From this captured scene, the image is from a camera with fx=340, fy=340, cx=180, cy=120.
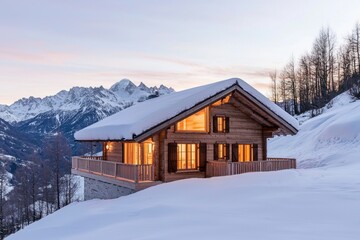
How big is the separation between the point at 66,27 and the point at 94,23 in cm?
415

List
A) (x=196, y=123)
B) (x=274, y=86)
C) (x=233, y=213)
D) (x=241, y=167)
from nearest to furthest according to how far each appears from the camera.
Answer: (x=233, y=213), (x=241, y=167), (x=196, y=123), (x=274, y=86)

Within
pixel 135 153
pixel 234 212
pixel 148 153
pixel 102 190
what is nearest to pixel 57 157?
pixel 102 190

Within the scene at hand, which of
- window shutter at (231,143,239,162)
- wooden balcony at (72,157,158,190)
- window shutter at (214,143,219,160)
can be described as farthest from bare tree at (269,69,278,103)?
wooden balcony at (72,157,158,190)

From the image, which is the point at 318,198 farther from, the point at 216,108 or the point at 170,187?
the point at 216,108

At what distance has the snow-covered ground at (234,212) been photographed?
307 inches

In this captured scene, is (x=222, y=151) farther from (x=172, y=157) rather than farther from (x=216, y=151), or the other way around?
(x=172, y=157)

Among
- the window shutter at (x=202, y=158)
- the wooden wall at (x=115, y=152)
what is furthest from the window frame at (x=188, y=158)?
the wooden wall at (x=115, y=152)

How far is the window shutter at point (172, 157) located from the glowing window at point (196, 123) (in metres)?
1.06

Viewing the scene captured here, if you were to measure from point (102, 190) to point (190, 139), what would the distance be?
19.2 feet

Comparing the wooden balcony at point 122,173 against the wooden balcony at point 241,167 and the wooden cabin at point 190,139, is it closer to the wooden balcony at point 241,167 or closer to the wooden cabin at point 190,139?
the wooden cabin at point 190,139

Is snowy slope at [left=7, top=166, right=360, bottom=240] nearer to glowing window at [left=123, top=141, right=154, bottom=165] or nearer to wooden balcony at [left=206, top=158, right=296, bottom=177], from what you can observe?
wooden balcony at [left=206, top=158, right=296, bottom=177]

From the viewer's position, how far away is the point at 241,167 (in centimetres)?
1795

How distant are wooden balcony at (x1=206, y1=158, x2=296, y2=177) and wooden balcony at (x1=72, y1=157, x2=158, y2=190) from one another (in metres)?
3.57

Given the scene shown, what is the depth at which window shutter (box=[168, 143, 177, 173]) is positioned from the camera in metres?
17.3
